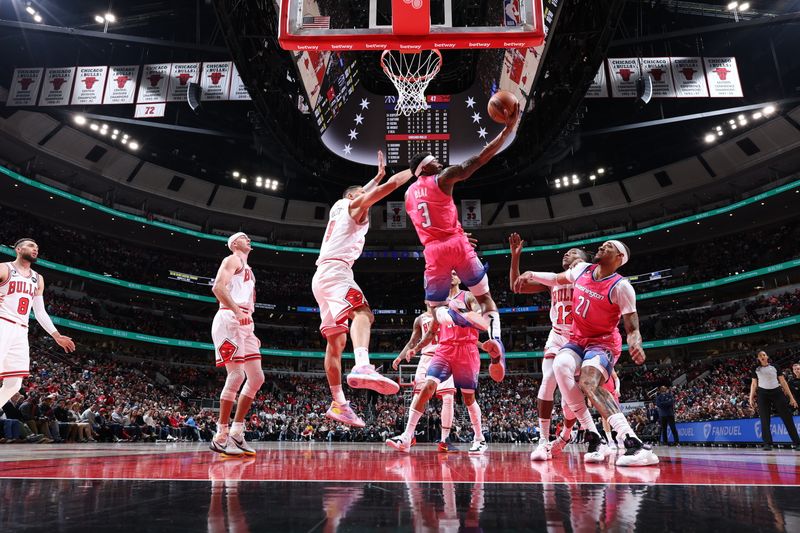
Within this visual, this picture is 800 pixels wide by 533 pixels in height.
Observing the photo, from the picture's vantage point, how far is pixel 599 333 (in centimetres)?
467

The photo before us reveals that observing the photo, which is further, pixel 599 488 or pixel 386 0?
pixel 386 0

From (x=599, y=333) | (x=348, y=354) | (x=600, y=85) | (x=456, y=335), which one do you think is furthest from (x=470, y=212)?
(x=599, y=333)

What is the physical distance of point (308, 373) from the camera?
112ft

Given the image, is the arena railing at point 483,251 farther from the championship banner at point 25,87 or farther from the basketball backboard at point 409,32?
the basketball backboard at point 409,32

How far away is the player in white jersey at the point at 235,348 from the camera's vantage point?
16.4 feet

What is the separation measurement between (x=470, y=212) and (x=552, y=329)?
23589mm

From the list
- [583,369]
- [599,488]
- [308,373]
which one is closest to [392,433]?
[308,373]

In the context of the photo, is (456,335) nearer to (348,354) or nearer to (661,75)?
(661,75)

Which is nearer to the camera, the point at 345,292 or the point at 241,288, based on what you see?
the point at 345,292

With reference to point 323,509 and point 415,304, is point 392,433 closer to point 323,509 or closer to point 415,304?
point 415,304

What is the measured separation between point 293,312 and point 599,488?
3305 centimetres

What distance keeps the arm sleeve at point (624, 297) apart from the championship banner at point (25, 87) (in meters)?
18.2

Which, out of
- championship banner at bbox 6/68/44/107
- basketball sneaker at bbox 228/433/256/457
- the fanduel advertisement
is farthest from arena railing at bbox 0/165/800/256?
basketball sneaker at bbox 228/433/256/457

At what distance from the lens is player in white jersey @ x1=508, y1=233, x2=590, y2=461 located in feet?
17.5
